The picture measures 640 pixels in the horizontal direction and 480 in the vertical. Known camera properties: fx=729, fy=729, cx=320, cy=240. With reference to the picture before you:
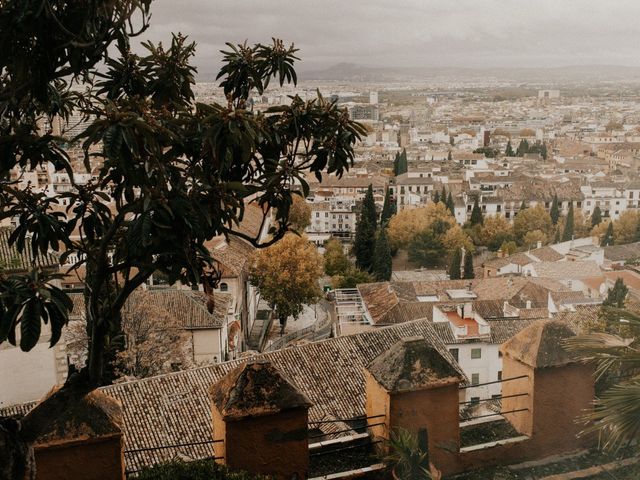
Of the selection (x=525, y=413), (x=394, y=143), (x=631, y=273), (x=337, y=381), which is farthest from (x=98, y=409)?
(x=394, y=143)

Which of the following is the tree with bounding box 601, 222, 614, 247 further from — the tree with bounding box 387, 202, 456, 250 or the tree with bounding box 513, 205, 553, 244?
the tree with bounding box 387, 202, 456, 250

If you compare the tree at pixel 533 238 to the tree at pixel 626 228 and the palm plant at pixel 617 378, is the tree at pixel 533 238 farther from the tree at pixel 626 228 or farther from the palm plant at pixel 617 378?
the palm plant at pixel 617 378

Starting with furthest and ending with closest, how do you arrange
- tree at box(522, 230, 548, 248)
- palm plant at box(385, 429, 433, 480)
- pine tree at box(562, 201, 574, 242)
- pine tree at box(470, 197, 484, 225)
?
pine tree at box(470, 197, 484, 225), tree at box(522, 230, 548, 248), pine tree at box(562, 201, 574, 242), palm plant at box(385, 429, 433, 480)

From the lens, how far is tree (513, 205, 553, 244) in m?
54.3

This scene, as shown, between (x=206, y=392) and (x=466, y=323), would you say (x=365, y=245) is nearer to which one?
(x=466, y=323)

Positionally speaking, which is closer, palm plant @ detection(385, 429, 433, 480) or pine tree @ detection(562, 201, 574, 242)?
palm plant @ detection(385, 429, 433, 480)

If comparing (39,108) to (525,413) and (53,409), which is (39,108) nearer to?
(53,409)

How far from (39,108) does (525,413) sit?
3.66 m

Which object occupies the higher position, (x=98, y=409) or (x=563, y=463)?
(x=98, y=409)

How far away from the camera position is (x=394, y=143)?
126m

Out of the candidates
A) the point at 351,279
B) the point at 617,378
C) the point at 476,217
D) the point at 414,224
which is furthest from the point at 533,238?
the point at 617,378

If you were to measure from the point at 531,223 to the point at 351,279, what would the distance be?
22634mm

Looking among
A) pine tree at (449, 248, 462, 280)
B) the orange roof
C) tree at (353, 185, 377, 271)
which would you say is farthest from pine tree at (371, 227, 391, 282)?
the orange roof

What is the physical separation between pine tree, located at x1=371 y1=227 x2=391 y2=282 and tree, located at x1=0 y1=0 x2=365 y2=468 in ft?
116
